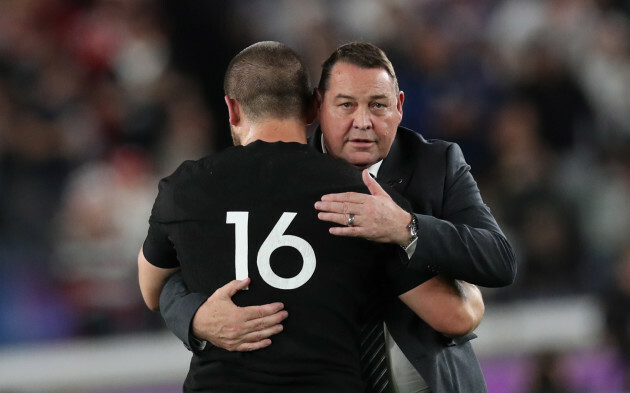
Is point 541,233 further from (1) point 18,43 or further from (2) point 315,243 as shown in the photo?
(2) point 315,243

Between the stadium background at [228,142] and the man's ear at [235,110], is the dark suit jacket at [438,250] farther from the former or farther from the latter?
the stadium background at [228,142]

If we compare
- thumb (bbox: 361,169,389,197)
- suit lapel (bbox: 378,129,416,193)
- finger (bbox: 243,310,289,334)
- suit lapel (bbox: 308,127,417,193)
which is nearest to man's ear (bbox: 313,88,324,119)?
suit lapel (bbox: 308,127,417,193)

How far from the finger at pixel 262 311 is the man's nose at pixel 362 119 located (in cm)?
57

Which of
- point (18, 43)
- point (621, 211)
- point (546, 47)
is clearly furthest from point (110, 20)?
point (621, 211)

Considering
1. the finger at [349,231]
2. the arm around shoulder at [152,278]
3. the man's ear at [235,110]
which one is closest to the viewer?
the finger at [349,231]

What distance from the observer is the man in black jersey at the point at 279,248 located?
2619 millimetres

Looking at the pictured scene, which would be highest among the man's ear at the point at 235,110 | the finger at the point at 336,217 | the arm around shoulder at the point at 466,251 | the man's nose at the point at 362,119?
the man's ear at the point at 235,110

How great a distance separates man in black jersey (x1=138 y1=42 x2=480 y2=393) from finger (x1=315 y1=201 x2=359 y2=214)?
4 cm

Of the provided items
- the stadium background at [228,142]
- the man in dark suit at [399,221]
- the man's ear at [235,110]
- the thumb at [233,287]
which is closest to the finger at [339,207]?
the man in dark suit at [399,221]

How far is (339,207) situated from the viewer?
2576 mm

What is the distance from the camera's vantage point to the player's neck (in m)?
2.73

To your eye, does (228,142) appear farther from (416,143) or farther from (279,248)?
(279,248)

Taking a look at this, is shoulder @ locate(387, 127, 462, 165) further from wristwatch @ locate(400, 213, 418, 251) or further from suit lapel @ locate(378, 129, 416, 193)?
wristwatch @ locate(400, 213, 418, 251)

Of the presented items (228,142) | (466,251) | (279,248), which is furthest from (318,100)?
(228,142)
